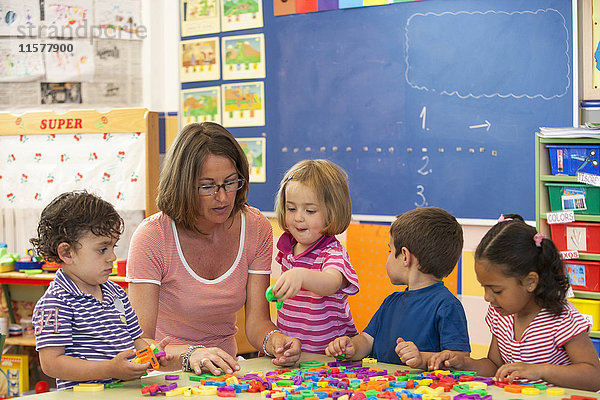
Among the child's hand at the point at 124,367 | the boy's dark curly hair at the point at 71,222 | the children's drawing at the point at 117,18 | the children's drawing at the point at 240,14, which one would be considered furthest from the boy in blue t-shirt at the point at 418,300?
the children's drawing at the point at 117,18

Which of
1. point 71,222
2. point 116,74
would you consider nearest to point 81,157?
point 116,74

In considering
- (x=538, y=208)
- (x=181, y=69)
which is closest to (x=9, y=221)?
(x=181, y=69)

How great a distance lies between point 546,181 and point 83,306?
2.14m

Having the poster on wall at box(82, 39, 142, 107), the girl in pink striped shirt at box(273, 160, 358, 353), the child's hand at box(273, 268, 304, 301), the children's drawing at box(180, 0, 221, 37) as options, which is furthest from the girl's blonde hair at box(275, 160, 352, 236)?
the poster on wall at box(82, 39, 142, 107)

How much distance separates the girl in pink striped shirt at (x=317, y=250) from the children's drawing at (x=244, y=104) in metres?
1.99

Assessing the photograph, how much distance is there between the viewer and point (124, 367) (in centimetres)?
165

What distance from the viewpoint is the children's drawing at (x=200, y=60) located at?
14.5 feet

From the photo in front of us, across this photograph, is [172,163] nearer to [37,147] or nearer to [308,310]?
[308,310]

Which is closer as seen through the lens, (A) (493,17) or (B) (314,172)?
(B) (314,172)

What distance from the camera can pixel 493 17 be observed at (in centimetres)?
347

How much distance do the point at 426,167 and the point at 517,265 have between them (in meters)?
1.86

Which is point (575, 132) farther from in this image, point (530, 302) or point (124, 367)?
point (124, 367)

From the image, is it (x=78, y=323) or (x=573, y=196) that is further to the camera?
(x=573, y=196)

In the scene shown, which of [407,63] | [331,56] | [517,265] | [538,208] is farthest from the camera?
[331,56]
